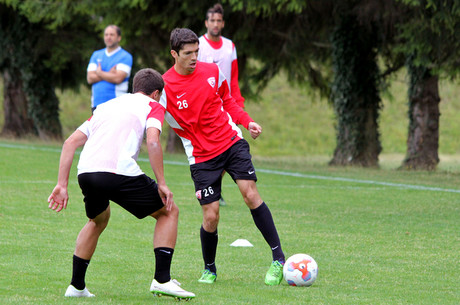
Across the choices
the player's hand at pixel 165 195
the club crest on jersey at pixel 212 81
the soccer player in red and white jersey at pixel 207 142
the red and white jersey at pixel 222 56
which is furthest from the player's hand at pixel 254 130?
the red and white jersey at pixel 222 56

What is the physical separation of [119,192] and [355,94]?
52.7 feet

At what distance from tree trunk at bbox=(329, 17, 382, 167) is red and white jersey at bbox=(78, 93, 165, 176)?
1549 cm

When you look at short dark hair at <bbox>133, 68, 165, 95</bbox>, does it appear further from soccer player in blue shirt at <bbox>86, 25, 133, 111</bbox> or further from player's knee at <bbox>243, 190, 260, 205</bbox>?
soccer player in blue shirt at <bbox>86, 25, 133, 111</bbox>

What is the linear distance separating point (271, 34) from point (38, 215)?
13.4 meters

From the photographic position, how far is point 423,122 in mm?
20828

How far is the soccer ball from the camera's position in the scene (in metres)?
6.56

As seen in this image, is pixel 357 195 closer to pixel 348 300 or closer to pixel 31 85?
pixel 348 300

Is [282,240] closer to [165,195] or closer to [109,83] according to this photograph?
[165,195]

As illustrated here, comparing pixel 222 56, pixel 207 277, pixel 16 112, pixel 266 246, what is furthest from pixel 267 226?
pixel 16 112

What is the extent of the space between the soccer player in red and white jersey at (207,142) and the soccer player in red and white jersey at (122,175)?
0.85 meters

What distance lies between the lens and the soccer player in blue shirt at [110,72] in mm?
12688

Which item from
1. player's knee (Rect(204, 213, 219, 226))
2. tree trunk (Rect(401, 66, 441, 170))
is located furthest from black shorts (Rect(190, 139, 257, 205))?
tree trunk (Rect(401, 66, 441, 170))

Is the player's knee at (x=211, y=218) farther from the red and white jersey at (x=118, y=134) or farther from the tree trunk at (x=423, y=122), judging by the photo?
the tree trunk at (x=423, y=122)

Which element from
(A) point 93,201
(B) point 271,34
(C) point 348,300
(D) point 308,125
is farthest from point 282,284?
(D) point 308,125
